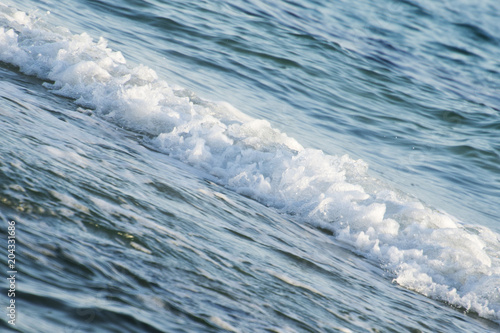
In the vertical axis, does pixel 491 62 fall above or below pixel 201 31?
above

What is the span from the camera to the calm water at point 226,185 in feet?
9.09

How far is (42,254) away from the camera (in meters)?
2.60

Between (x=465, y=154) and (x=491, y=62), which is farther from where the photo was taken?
(x=491, y=62)

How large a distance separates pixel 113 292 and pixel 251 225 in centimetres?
209

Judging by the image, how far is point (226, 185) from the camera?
563cm

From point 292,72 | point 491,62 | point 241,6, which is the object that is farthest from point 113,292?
point 491,62

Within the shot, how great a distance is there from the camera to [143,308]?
249 centimetres

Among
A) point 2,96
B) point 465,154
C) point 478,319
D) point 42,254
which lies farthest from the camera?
point 465,154

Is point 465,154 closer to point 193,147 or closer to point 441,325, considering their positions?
point 193,147

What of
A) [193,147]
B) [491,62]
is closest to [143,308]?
[193,147]

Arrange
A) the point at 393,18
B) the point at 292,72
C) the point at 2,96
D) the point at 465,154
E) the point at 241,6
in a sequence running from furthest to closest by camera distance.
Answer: the point at 393,18 → the point at 241,6 → the point at 292,72 → the point at 465,154 → the point at 2,96

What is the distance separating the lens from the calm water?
2.77m

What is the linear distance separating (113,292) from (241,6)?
559 inches

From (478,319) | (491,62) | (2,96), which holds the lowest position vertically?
(478,319)
